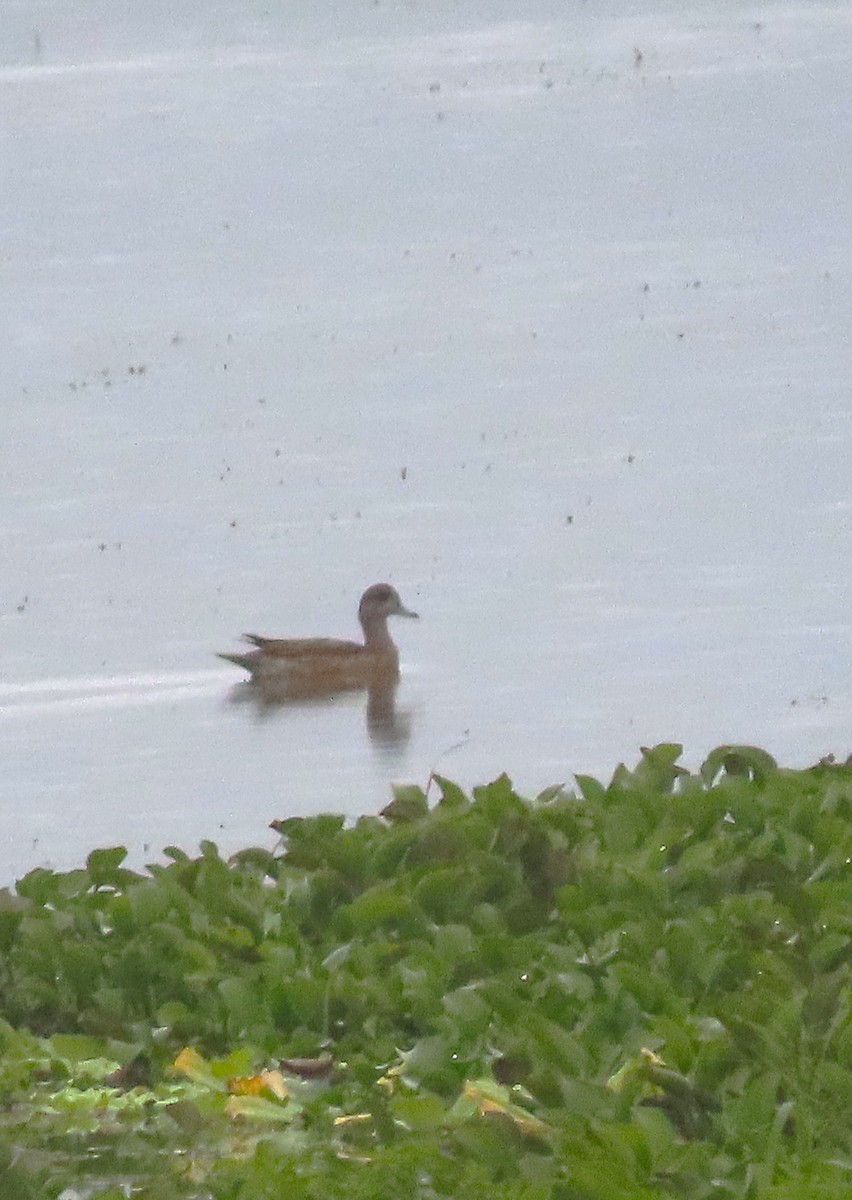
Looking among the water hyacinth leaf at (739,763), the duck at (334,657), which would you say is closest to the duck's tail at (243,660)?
the duck at (334,657)

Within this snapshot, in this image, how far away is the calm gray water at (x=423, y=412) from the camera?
33.4 ft

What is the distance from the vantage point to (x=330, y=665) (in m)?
11.4

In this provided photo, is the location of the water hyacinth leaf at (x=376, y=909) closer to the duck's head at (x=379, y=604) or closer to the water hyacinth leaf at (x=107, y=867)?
the water hyacinth leaf at (x=107, y=867)

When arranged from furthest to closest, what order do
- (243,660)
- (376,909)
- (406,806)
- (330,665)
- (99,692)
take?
(330,665) < (243,660) < (99,692) < (406,806) < (376,909)

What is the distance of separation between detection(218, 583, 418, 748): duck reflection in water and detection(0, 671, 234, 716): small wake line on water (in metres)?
0.19

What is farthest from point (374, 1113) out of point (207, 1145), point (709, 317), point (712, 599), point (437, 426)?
point (709, 317)

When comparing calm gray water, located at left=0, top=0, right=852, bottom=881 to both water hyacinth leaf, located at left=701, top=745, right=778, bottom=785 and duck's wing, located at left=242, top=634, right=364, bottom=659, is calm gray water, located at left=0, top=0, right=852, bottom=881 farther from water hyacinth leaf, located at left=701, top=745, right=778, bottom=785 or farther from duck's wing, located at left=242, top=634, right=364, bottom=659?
water hyacinth leaf, located at left=701, top=745, right=778, bottom=785

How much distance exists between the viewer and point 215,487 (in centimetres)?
1396

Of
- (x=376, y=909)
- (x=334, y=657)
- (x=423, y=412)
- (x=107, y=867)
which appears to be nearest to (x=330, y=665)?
(x=334, y=657)

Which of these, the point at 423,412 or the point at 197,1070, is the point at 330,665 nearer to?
the point at 423,412

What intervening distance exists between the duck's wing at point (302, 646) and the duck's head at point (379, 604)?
16 cm

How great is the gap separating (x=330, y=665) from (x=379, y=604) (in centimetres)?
36

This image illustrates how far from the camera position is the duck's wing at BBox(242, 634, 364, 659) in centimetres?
1110

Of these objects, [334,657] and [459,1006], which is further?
[334,657]
